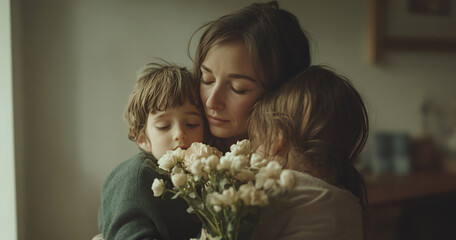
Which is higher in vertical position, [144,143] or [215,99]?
[215,99]

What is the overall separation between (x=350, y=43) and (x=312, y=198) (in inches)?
66.1

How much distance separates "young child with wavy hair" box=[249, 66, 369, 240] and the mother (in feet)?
0.22

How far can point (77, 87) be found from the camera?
1156 millimetres

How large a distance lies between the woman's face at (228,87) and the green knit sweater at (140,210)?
20 cm

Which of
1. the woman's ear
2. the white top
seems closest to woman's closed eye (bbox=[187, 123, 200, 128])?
the woman's ear

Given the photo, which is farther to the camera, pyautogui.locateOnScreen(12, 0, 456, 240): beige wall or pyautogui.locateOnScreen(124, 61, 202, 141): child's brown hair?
pyautogui.locateOnScreen(12, 0, 456, 240): beige wall

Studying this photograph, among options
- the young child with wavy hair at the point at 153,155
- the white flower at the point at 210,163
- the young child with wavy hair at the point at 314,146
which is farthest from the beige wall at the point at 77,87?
the white flower at the point at 210,163

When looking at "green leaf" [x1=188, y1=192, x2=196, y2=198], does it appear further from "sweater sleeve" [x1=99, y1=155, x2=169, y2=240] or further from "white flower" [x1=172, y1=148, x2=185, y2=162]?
"sweater sleeve" [x1=99, y1=155, x2=169, y2=240]

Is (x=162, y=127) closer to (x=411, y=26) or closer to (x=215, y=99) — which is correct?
(x=215, y=99)

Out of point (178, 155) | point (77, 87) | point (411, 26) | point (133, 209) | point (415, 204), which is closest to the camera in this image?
point (178, 155)

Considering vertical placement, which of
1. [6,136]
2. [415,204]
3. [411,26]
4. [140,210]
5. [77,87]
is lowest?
[415,204]

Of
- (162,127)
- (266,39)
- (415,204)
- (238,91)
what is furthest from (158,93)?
(415,204)

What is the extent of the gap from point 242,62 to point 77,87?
0.52m

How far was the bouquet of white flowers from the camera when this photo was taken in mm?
635
